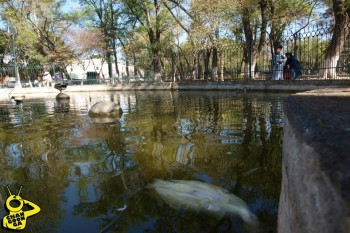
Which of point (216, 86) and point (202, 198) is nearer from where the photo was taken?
point (202, 198)

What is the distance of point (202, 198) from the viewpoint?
3.20m

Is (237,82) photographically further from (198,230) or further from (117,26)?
(117,26)

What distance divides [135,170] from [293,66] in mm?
13341

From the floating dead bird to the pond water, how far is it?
8 centimetres

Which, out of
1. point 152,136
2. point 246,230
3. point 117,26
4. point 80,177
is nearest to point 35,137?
point 152,136

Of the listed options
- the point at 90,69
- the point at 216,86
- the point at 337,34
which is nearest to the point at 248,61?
the point at 216,86

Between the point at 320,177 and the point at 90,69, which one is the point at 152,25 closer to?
the point at 320,177

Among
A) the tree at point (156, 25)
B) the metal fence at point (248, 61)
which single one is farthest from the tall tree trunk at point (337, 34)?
the tree at point (156, 25)

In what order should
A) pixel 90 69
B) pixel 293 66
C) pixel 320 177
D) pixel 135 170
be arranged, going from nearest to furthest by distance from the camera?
Answer: pixel 320 177, pixel 135 170, pixel 293 66, pixel 90 69

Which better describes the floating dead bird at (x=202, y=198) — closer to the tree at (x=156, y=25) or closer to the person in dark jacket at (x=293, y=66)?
the person in dark jacket at (x=293, y=66)

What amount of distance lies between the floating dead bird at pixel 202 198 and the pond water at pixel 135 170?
83 mm

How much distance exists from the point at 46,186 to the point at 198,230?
2.02 meters

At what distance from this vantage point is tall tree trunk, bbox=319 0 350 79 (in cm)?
1360

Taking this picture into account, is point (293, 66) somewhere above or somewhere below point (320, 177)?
above
